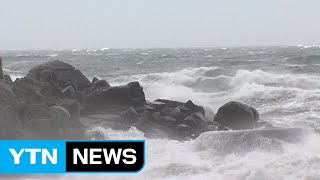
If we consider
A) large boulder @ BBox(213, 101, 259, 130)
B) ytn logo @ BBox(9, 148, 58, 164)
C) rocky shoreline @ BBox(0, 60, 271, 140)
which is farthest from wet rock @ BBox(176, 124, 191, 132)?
ytn logo @ BBox(9, 148, 58, 164)

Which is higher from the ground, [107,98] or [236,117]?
[107,98]

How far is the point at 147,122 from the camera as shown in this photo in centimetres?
1650

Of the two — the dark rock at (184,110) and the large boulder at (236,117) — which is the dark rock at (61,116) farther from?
the large boulder at (236,117)

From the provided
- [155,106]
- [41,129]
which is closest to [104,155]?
[41,129]

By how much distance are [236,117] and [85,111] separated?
5.88 m

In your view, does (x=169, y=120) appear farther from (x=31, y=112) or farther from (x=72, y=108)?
(x=31, y=112)

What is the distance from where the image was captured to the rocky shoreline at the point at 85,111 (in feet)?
41.2

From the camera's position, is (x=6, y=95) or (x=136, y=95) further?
(x=136, y=95)

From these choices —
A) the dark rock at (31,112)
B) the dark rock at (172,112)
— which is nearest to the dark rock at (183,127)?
the dark rock at (172,112)

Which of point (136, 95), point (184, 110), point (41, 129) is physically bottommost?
point (184, 110)

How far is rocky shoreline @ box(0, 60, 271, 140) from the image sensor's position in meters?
12.6

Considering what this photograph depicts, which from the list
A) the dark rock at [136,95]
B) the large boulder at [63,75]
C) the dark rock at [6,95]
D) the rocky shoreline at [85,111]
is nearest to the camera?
the rocky shoreline at [85,111]

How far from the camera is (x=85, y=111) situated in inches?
691

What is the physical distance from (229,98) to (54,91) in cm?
1269
